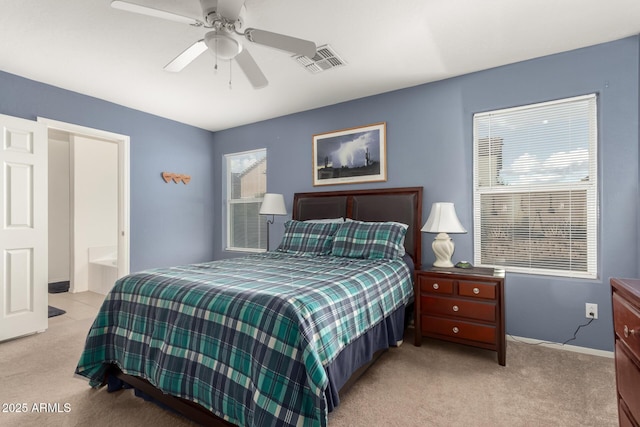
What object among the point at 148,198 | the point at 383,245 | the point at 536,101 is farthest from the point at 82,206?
the point at 536,101

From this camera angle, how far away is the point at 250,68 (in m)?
2.30

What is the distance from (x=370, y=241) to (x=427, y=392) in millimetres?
1286

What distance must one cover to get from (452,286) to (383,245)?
658 mm

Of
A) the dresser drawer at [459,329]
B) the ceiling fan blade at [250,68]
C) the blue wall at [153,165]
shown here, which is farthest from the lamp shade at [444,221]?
the blue wall at [153,165]

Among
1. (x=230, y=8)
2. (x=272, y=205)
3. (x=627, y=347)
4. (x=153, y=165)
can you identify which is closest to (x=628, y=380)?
(x=627, y=347)

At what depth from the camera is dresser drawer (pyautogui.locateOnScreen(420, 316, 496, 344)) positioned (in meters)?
2.42

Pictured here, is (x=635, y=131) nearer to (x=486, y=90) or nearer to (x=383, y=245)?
(x=486, y=90)

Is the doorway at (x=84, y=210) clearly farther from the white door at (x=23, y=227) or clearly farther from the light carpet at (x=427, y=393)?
the light carpet at (x=427, y=393)

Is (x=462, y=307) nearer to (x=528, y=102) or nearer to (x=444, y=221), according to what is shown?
(x=444, y=221)

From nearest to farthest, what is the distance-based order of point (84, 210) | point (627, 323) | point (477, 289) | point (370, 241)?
1. point (627, 323)
2. point (477, 289)
3. point (370, 241)
4. point (84, 210)

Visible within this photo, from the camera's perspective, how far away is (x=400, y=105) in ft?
11.4

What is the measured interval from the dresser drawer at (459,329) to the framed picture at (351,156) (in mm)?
1610

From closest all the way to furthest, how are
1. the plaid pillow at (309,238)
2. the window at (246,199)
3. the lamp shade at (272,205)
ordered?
the plaid pillow at (309,238), the lamp shade at (272,205), the window at (246,199)

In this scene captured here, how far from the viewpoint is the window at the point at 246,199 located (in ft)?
15.5
